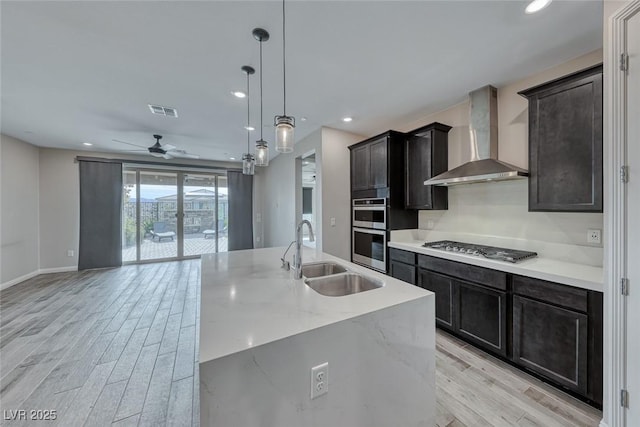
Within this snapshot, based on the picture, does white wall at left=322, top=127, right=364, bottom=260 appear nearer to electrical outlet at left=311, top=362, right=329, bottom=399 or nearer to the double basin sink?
the double basin sink

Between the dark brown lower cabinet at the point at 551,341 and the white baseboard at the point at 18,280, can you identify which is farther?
the white baseboard at the point at 18,280

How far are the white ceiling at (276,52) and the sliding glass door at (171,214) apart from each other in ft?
8.75

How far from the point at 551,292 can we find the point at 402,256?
54.9 inches

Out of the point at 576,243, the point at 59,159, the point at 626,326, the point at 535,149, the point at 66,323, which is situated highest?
the point at 59,159

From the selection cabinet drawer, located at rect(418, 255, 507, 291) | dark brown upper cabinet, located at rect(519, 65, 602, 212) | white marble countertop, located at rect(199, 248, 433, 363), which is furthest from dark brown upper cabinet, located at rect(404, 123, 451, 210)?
white marble countertop, located at rect(199, 248, 433, 363)

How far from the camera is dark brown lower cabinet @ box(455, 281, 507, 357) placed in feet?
6.71

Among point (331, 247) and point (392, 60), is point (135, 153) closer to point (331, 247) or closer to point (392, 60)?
point (331, 247)

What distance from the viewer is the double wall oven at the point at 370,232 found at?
3281 mm

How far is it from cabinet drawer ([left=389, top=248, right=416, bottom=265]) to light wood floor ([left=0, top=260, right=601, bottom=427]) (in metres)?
0.83

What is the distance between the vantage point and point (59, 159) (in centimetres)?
502

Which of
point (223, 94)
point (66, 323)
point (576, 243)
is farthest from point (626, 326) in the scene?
point (66, 323)

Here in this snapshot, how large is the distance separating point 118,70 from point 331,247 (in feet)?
10.5

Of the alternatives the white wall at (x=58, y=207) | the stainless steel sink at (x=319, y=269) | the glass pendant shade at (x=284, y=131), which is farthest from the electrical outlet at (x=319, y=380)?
the white wall at (x=58, y=207)

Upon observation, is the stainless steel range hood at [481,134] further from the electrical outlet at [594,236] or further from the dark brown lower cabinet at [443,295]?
the dark brown lower cabinet at [443,295]
